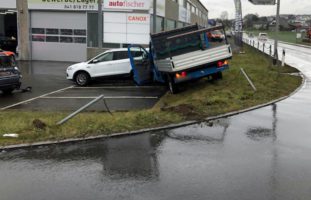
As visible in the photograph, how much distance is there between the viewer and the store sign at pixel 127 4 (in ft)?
101

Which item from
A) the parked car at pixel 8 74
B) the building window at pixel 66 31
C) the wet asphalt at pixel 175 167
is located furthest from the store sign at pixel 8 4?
the wet asphalt at pixel 175 167

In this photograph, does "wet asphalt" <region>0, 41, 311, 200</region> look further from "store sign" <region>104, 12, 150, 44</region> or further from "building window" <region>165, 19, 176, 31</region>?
"building window" <region>165, 19, 176, 31</region>

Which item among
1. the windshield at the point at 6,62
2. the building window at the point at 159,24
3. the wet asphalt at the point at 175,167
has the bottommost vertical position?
the wet asphalt at the point at 175,167

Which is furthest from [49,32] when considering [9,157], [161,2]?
[9,157]

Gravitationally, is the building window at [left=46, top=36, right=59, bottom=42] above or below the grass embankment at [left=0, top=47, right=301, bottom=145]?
above

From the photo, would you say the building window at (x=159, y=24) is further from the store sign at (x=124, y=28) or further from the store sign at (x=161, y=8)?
the store sign at (x=124, y=28)

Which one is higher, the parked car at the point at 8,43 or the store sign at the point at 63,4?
the store sign at the point at 63,4

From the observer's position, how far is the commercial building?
30.8m

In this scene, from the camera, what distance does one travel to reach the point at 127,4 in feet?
101

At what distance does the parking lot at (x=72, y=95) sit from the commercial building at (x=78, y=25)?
25.9 ft

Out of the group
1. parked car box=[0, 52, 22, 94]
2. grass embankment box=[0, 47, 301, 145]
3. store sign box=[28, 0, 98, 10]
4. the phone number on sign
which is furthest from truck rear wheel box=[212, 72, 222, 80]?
the phone number on sign

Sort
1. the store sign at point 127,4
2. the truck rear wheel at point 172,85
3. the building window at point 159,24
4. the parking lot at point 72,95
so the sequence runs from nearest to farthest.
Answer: the parking lot at point 72,95 < the truck rear wheel at point 172,85 < the store sign at point 127,4 < the building window at point 159,24

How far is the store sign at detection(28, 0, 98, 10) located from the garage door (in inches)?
20.2

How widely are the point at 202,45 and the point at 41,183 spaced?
11.5 m
